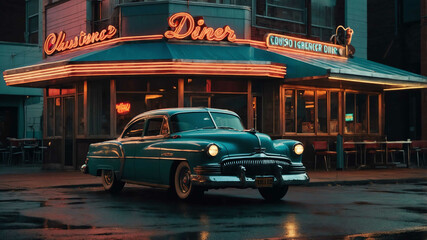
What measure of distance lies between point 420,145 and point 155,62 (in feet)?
42.2

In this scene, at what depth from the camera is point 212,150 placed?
1128cm

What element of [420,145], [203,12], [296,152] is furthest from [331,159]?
[296,152]

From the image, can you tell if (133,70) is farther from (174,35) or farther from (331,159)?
(331,159)

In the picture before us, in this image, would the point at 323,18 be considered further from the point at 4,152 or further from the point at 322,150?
the point at 4,152

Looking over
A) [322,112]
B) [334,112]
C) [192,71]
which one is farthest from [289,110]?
[192,71]

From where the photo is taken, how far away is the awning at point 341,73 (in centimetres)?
2102

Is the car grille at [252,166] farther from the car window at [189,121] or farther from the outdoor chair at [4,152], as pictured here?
the outdoor chair at [4,152]

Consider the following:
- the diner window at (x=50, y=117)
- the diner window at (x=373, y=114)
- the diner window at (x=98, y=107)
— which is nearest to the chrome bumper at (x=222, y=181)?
the diner window at (x=98, y=107)

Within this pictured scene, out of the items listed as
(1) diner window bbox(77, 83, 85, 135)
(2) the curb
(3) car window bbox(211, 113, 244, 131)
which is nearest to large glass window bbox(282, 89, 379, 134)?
(2) the curb

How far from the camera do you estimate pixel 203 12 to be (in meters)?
22.1

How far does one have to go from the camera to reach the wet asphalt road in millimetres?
7949

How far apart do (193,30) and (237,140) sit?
10639 mm

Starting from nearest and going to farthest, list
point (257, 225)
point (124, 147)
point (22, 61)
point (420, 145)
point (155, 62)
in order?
point (257, 225)
point (124, 147)
point (155, 62)
point (420, 145)
point (22, 61)

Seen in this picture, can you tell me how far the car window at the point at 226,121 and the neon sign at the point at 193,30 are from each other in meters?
8.45
